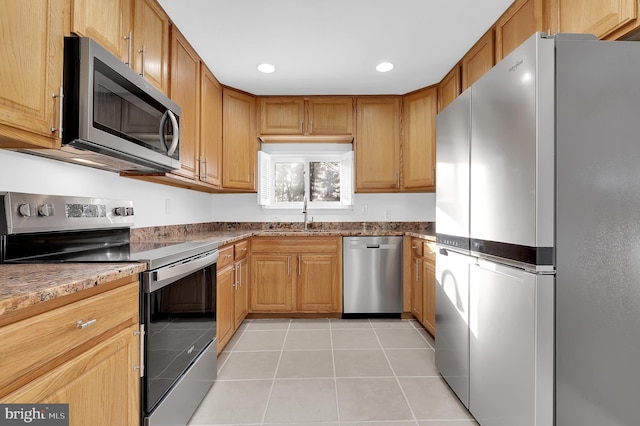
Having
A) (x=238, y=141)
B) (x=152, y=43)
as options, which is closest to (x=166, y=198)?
(x=238, y=141)

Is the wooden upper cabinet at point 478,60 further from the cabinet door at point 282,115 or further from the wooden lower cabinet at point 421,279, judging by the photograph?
the cabinet door at point 282,115

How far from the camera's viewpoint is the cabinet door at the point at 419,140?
320 cm

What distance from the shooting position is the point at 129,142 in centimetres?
149

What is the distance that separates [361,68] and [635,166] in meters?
2.16

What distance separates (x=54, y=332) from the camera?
0.83m

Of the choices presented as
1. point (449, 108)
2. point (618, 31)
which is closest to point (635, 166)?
point (618, 31)

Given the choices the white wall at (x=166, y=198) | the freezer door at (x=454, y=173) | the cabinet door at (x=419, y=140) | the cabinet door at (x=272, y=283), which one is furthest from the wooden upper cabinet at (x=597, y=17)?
the cabinet door at (x=272, y=283)

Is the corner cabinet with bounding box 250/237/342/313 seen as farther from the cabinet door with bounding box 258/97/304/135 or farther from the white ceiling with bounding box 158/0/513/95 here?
the white ceiling with bounding box 158/0/513/95

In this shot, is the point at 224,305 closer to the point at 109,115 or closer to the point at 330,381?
the point at 330,381

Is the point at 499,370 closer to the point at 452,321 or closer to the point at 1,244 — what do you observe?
the point at 452,321

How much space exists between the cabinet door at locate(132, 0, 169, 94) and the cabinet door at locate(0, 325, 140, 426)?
1.46m

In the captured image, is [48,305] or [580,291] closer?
[48,305]

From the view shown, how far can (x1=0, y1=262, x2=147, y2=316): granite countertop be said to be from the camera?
28.6 inches

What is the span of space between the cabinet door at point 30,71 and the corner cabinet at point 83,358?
0.60 metres
